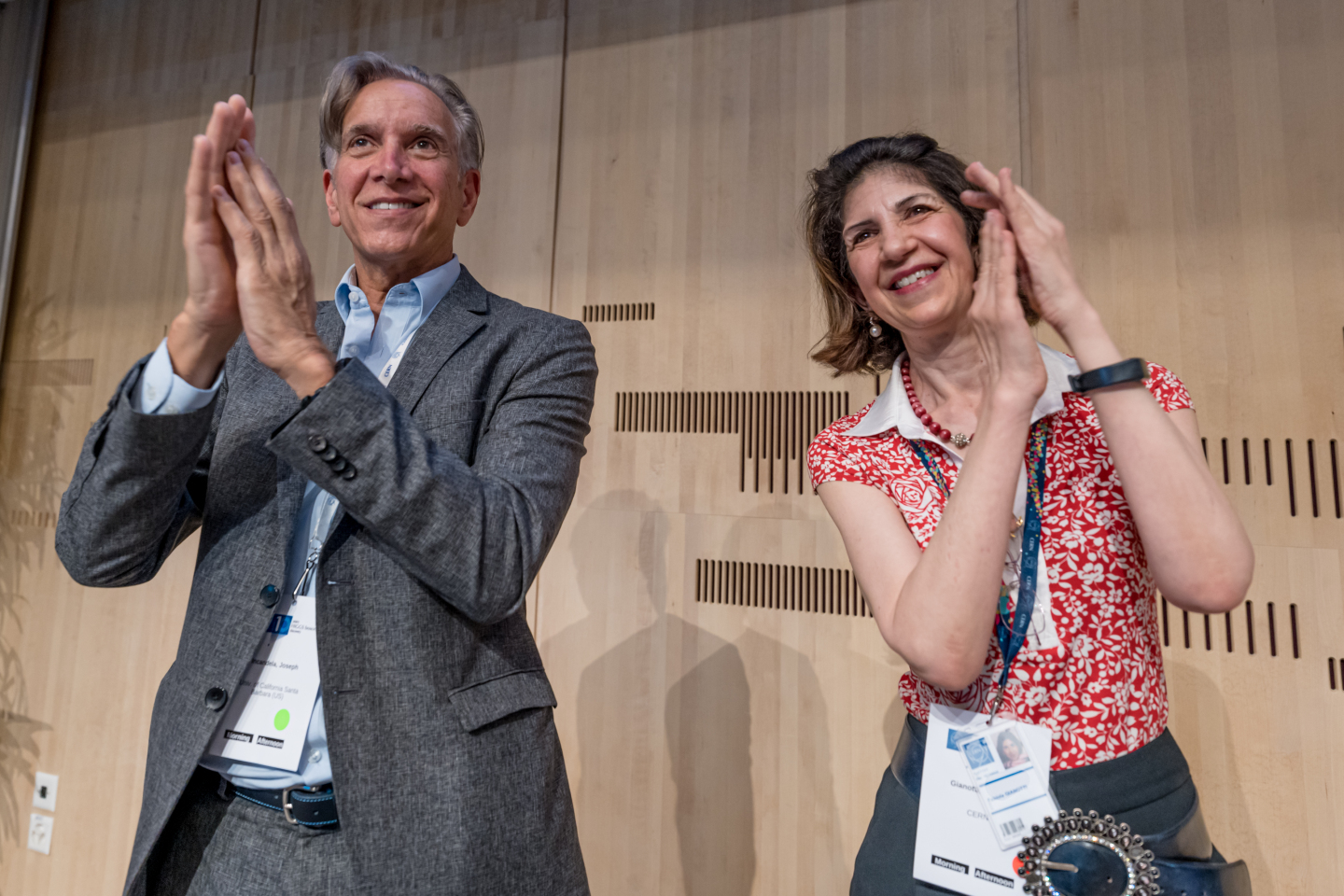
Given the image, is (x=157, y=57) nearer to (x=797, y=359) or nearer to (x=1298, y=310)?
(x=797, y=359)

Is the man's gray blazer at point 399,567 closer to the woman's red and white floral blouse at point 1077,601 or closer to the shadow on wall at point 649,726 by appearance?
the woman's red and white floral blouse at point 1077,601

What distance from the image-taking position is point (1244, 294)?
189 cm

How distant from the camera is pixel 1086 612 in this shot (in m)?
1.07

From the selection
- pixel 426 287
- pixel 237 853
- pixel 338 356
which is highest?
pixel 426 287

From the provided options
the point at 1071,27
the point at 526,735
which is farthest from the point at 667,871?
the point at 1071,27

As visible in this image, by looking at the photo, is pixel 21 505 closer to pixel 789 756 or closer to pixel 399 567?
pixel 399 567

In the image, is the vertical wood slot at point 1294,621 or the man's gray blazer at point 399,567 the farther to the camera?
the vertical wood slot at point 1294,621

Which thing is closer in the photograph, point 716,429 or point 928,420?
point 928,420

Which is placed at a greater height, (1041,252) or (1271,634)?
(1041,252)

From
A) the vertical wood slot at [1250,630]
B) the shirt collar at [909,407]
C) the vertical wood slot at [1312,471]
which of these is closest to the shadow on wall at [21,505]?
the shirt collar at [909,407]

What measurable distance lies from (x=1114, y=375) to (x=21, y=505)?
394 centimetres

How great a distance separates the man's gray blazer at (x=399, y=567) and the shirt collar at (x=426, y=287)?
0.08m

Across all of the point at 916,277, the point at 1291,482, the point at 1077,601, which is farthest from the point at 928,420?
the point at 1291,482

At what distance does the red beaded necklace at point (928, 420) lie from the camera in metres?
1.24
